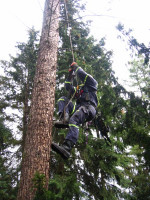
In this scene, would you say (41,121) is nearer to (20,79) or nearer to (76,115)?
(76,115)

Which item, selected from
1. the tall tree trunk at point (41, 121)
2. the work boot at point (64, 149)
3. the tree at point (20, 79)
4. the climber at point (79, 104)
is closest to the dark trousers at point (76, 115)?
the climber at point (79, 104)

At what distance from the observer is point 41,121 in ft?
11.2

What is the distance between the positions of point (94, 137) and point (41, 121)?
356 cm

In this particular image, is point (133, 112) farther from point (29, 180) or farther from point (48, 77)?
point (29, 180)

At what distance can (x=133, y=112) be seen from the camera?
540 cm

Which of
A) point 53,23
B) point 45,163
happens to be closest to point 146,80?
point 53,23

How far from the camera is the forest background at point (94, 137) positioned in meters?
5.30

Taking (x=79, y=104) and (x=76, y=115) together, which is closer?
(x=76, y=115)

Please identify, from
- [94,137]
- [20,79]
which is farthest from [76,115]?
[20,79]

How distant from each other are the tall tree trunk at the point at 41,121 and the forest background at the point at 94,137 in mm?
752

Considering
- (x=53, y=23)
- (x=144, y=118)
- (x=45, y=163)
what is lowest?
(x=45, y=163)

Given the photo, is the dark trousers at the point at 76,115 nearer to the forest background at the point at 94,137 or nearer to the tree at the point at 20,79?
the forest background at the point at 94,137

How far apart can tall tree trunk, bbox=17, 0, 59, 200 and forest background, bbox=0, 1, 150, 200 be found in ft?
2.47

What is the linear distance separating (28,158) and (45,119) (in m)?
0.80
